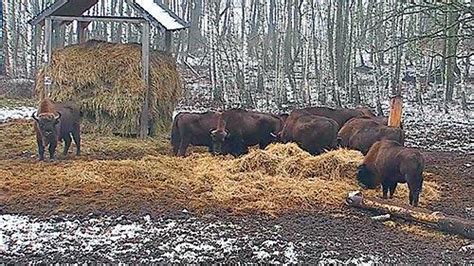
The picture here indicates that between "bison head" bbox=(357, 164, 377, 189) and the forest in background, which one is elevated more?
the forest in background

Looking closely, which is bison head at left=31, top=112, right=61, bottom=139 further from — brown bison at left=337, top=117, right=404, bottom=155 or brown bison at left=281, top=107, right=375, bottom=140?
brown bison at left=337, top=117, right=404, bottom=155

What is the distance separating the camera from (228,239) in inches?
264

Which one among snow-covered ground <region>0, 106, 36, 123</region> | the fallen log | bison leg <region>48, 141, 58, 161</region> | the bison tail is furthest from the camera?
snow-covered ground <region>0, 106, 36, 123</region>

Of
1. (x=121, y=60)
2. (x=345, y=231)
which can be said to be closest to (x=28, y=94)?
(x=121, y=60)

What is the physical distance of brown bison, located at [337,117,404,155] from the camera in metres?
10.3

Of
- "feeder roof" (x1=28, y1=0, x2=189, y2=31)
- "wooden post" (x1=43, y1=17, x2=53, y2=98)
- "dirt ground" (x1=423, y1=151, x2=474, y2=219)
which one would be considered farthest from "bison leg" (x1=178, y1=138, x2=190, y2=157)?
"dirt ground" (x1=423, y1=151, x2=474, y2=219)

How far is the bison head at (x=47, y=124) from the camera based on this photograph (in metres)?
10.5

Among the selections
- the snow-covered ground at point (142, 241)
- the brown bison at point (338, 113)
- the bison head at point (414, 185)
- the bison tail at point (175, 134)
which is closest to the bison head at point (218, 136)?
the bison tail at point (175, 134)

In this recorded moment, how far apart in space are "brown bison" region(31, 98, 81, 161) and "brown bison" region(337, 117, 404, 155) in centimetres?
523

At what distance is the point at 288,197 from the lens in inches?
332

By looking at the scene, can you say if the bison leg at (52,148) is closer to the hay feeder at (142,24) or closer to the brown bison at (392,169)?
the hay feeder at (142,24)

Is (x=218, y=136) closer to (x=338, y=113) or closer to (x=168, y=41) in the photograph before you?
(x=338, y=113)

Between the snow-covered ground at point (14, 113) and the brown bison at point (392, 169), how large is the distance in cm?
1159

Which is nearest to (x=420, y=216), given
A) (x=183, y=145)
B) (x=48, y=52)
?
(x=183, y=145)
